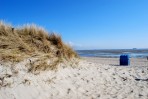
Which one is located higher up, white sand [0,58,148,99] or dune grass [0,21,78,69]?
dune grass [0,21,78,69]

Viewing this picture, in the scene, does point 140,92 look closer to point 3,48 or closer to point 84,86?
point 84,86

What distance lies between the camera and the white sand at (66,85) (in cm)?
578

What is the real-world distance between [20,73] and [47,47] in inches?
82.5

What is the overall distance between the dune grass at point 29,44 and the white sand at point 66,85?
0.39 metres

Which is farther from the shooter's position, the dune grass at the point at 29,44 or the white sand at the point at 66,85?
the dune grass at the point at 29,44

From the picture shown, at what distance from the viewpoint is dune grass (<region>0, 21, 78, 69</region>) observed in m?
6.61

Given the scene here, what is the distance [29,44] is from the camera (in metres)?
7.53

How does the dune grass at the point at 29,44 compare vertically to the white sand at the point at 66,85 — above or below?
above

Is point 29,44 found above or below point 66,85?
above

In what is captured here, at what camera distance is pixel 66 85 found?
702 centimetres

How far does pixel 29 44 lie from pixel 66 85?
194 centimetres

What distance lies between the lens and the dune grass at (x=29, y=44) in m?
6.61

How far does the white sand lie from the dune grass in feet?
1.27

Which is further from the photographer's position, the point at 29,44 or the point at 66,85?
the point at 29,44
